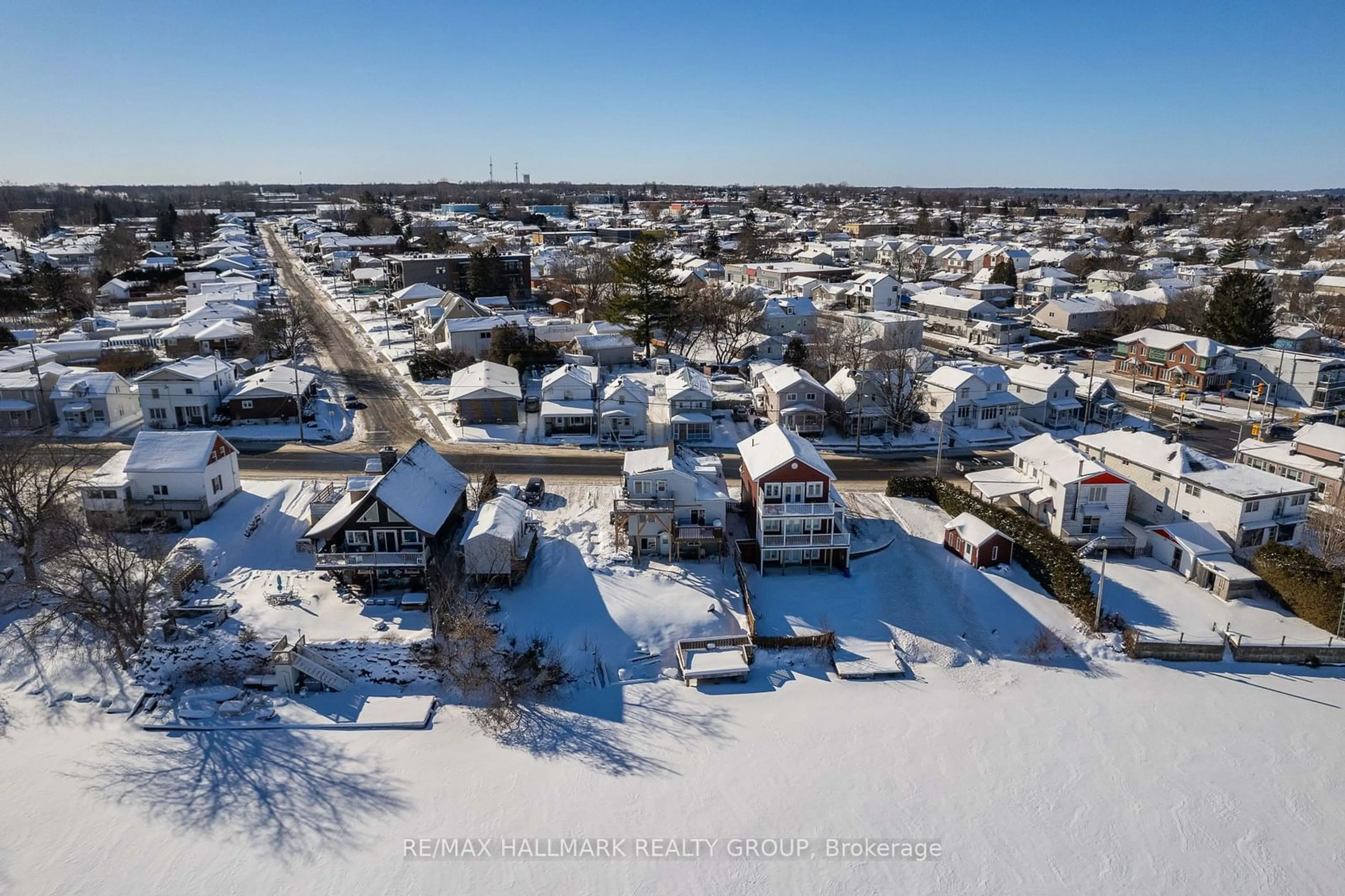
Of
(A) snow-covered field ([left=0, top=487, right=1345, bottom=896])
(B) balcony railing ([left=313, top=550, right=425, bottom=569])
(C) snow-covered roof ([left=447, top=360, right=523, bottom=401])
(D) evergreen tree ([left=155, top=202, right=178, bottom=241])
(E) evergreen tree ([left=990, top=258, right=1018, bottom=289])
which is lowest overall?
(A) snow-covered field ([left=0, top=487, right=1345, bottom=896])

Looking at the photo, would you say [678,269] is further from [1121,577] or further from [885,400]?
[1121,577]

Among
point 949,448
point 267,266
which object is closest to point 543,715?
point 949,448

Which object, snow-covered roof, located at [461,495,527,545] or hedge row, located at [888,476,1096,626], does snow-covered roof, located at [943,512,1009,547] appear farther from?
snow-covered roof, located at [461,495,527,545]

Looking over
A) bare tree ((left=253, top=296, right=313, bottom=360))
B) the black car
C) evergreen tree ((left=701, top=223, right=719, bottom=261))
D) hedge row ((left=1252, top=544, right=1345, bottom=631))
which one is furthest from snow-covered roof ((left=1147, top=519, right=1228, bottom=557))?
evergreen tree ((left=701, top=223, right=719, bottom=261))

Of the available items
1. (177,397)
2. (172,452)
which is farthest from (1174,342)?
(177,397)

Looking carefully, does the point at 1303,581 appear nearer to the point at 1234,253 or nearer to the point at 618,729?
the point at 618,729

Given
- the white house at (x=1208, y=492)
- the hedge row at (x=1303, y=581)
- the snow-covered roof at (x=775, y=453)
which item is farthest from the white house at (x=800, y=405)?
the hedge row at (x=1303, y=581)
